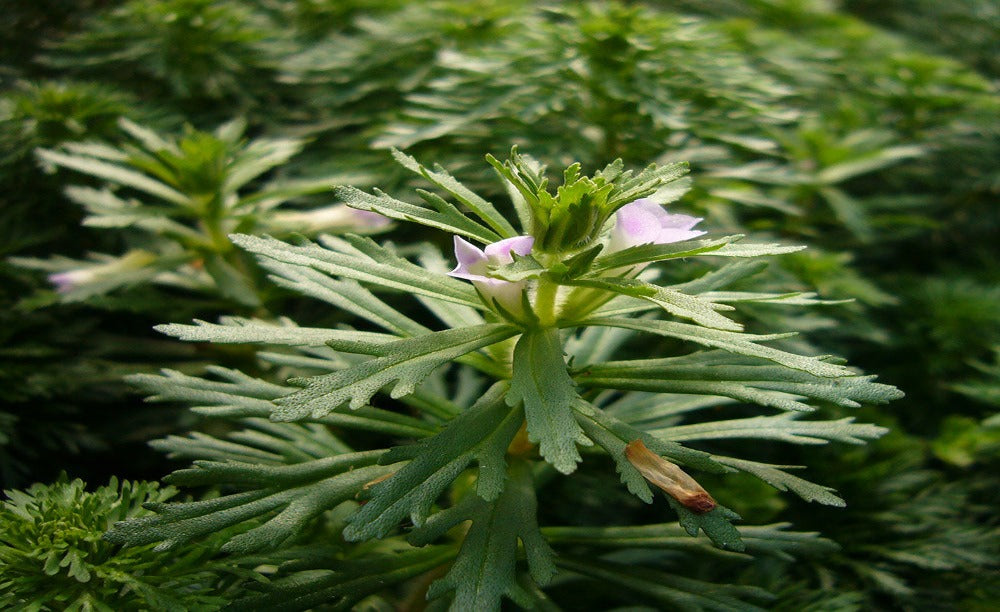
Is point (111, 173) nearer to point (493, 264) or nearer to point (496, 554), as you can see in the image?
point (493, 264)

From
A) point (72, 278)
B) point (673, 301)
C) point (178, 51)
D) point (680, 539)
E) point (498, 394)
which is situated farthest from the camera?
point (178, 51)

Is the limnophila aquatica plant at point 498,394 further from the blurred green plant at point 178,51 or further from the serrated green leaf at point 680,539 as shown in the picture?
the blurred green plant at point 178,51

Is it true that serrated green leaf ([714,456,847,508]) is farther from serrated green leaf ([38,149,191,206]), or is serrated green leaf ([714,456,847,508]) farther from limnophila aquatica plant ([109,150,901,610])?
serrated green leaf ([38,149,191,206])

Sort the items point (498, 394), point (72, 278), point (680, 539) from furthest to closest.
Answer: point (72, 278), point (680, 539), point (498, 394)

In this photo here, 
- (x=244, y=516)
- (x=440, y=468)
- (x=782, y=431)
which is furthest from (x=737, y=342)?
(x=244, y=516)

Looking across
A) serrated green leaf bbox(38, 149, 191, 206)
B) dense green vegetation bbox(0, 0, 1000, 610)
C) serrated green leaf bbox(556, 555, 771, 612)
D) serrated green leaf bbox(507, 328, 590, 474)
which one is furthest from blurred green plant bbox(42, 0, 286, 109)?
serrated green leaf bbox(556, 555, 771, 612)

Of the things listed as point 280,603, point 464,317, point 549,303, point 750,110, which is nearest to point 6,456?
point 280,603

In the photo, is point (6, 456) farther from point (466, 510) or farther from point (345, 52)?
point (345, 52)
